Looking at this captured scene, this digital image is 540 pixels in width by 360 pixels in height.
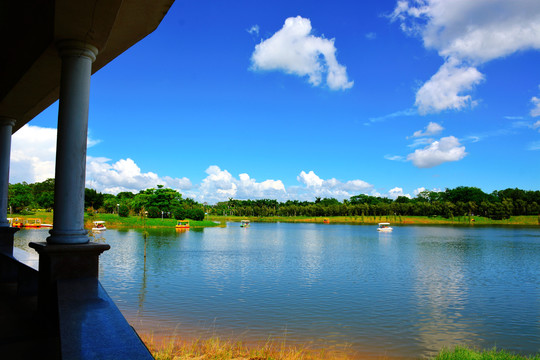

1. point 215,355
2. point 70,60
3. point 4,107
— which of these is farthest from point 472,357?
point 4,107

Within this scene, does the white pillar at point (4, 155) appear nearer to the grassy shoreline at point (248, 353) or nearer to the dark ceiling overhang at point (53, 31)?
the dark ceiling overhang at point (53, 31)

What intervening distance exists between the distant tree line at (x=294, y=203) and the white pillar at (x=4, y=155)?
2426 cm

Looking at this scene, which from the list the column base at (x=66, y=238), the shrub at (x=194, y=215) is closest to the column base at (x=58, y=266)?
the column base at (x=66, y=238)

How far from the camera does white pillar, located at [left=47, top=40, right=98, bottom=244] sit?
4035 mm

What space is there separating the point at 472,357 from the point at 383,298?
653 cm

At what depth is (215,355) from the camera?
6746mm

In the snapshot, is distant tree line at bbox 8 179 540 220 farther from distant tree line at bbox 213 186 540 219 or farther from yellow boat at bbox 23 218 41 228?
yellow boat at bbox 23 218 41 228

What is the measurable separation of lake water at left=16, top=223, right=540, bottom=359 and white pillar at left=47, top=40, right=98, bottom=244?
5.81 metres

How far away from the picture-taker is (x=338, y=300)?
13148 mm

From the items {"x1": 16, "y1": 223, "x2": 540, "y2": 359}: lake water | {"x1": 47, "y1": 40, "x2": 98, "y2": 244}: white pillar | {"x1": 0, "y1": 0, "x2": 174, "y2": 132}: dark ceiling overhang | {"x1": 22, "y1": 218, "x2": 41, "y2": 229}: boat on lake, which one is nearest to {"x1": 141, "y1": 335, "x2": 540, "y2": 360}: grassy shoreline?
{"x1": 16, "y1": 223, "x2": 540, "y2": 359}: lake water

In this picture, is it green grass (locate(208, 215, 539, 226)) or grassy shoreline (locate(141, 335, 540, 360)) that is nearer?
grassy shoreline (locate(141, 335, 540, 360))

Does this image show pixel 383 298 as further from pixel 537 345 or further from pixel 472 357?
pixel 472 357

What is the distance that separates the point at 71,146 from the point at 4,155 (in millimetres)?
4553

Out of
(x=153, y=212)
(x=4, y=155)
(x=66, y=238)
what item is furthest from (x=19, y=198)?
(x=66, y=238)
